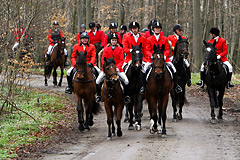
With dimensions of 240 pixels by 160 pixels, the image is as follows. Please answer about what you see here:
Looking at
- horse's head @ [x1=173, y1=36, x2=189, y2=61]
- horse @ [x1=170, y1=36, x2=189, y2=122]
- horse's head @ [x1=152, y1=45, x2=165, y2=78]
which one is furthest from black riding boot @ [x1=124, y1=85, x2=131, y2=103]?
horse's head @ [x1=173, y1=36, x2=189, y2=61]

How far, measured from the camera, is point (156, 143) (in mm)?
9820

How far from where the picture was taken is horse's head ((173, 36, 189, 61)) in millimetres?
13193

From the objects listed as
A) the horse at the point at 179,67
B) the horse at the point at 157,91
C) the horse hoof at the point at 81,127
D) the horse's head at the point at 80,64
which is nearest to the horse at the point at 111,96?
the horse at the point at 157,91

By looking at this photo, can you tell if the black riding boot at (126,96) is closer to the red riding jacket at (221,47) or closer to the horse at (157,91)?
the horse at (157,91)

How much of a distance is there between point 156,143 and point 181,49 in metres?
4.52

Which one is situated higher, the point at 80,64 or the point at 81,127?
the point at 80,64

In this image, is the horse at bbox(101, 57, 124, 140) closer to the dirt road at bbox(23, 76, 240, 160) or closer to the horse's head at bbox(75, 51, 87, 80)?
the dirt road at bbox(23, 76, 240, 160)

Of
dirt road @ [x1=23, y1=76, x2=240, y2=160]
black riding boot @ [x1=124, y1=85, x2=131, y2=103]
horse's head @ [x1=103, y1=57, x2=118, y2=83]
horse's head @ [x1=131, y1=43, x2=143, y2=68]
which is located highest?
horse's head @ [x1=131, y1=43, x2=143, y2=68]

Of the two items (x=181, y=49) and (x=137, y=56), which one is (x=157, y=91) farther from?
(x=181, y=49)

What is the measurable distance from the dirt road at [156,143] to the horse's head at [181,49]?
222 cm

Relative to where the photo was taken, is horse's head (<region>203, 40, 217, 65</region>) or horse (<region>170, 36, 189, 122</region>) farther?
horse (<region>170, 36, 189, 122</region>)

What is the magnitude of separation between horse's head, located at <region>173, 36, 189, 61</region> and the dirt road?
222 centimetres

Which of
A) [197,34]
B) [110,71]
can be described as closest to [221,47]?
[110,71]

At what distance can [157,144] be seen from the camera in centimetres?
969
